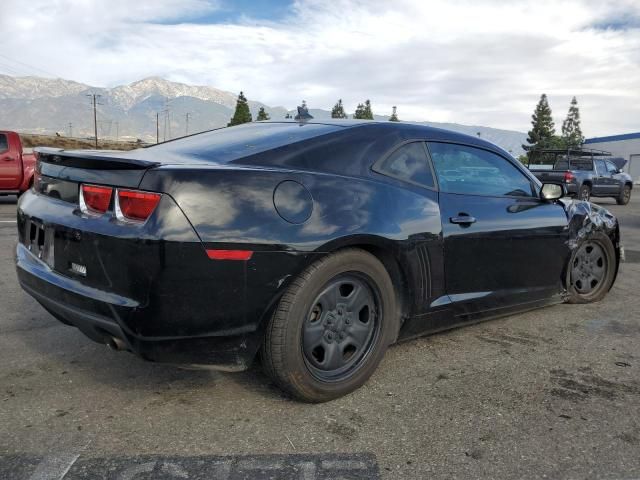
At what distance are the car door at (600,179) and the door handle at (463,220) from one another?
51.6ft

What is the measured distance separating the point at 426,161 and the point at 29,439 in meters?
2.44

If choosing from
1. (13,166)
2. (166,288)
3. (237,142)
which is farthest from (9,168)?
(166,288)

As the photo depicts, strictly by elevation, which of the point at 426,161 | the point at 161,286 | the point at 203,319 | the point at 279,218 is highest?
the point at 426,161

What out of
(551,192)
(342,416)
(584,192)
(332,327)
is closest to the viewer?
(342,416)

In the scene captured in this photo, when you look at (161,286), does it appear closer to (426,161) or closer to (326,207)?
(326,207)

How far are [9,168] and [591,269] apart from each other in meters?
11.5

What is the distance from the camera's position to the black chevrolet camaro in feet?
7.70

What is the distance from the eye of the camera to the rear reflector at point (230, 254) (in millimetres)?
2350

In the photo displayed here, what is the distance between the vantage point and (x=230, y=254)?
2.38 meters

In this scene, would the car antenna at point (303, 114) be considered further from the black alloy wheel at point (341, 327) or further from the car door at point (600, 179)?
the car door at point (600, 179)

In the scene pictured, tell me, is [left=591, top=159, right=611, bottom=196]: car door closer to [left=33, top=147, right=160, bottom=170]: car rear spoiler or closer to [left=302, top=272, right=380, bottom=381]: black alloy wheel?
[left=302, top=272, right=380, bottom=381]: black alloy wheel

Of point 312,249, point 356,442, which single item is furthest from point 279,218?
point 356,442

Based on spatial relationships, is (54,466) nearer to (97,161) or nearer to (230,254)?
(230,254)

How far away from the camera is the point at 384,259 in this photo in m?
2.96
